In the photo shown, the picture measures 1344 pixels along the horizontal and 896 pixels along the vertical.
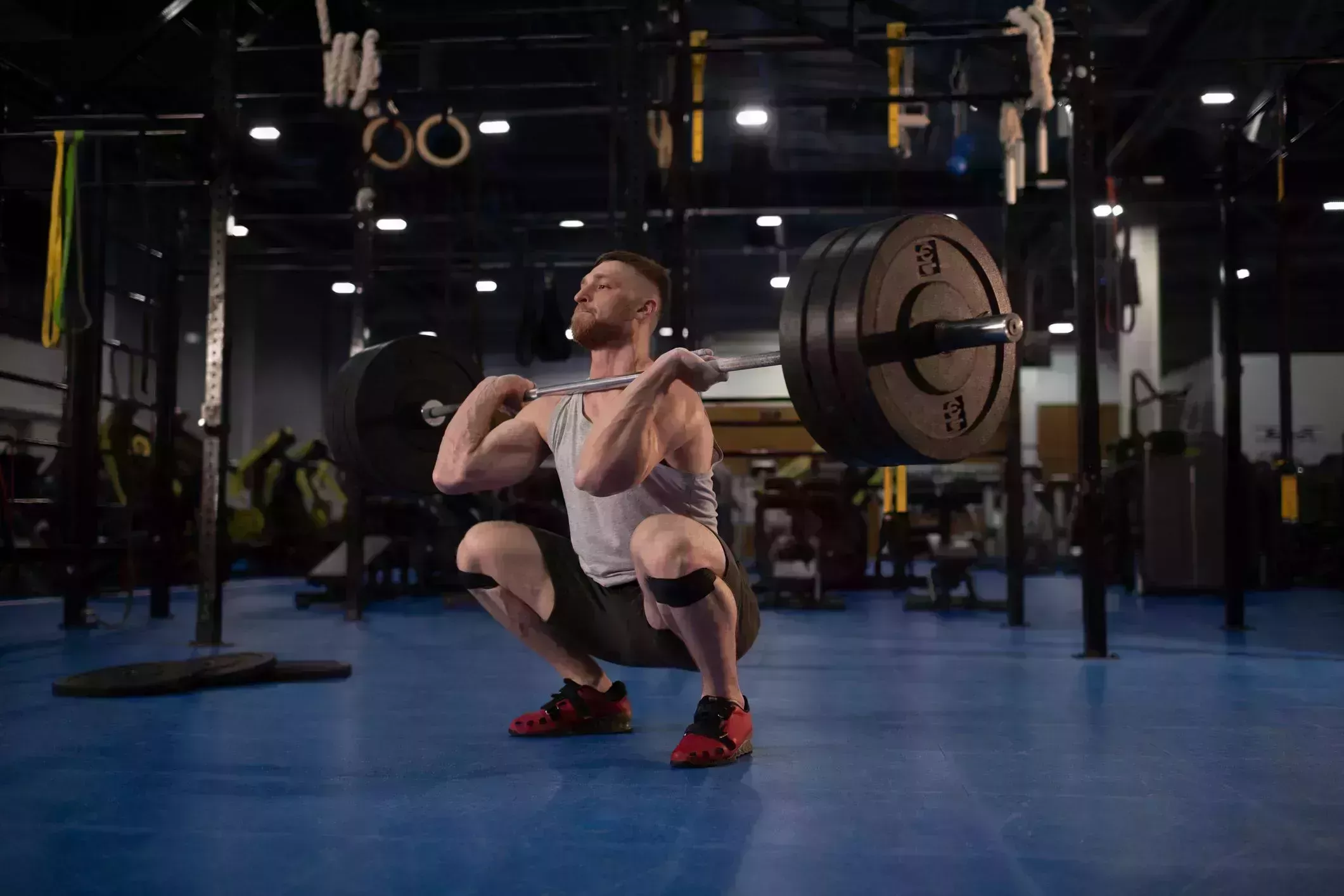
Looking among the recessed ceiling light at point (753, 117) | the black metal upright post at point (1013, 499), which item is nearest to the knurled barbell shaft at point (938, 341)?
the black metal upright post at point (1013, 499)

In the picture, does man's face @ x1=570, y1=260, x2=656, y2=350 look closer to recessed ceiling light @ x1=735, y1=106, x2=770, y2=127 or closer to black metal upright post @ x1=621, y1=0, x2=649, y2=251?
black metal upright post @ x1=621, y1=0, x2=649, y2=251

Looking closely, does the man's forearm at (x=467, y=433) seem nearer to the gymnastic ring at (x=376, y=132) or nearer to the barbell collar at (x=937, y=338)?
the barbell collar at (x=937, y=338)

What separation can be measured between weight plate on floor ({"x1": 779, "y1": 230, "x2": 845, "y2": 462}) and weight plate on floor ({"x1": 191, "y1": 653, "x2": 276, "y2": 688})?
6.72 feet

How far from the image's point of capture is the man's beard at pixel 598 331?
218 cm

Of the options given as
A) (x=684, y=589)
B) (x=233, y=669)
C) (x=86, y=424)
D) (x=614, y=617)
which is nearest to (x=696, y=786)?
(x=684, y=589)

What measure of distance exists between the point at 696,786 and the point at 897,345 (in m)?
0.86

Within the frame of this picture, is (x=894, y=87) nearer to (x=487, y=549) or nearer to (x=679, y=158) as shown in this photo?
(x=679, y=158)

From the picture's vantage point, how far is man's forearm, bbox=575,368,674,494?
1.91 metres

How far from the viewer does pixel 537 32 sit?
22.0ft

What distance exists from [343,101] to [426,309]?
8.48 m

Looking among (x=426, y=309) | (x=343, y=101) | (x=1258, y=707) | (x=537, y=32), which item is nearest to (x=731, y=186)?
(x=537, y=32)

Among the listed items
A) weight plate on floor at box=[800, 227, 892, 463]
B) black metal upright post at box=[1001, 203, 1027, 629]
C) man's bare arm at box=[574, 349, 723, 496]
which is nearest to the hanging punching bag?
black metal upright post at box=[1001, 203, 1027, 629]

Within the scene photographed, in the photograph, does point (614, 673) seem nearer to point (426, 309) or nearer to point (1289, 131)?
point (1289, 131)

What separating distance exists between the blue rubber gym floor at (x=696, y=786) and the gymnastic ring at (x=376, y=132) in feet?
7.98
